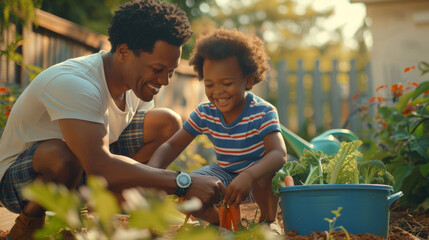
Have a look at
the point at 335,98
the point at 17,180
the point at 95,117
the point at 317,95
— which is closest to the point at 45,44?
the point at 17,180

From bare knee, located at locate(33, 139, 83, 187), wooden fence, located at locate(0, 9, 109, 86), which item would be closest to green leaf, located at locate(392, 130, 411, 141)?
bare knee, located at locate(33, 139, 83, 187)

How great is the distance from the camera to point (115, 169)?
1950 millimetres

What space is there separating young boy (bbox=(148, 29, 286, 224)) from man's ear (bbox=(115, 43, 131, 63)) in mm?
469

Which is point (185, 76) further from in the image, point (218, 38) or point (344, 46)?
point (344, 46)

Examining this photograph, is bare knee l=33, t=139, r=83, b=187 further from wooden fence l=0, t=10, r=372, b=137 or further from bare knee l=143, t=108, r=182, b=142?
wooden fence l=0, t=10, r=372, b=137

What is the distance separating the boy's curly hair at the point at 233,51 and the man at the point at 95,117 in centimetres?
26

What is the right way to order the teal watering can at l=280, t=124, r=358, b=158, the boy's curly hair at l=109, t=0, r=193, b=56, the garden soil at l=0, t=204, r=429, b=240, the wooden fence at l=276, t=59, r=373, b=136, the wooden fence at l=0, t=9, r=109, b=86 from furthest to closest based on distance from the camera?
the wooden fence at l=276, t=59, r=373, b=136 → the wooden fence at l=0, t=9, r=109, b=86 → the teal watering can at l=280, t=124, r=358, b=158 → the boy's curly hair at l=109, t=0, r=193, b=56 → the garden soil at l=0, t=204, r=429, b=240

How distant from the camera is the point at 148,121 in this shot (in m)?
2.84

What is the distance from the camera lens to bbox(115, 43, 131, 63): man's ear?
7.96 ft

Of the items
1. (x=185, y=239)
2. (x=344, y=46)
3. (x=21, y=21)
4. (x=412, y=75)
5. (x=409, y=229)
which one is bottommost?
(x=409, y=229)

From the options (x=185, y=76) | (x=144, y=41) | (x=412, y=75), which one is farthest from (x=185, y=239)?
(x=185, y=76)

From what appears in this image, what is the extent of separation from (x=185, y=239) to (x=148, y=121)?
224 centimetres

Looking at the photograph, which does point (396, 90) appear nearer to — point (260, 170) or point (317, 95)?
point (260, 170)

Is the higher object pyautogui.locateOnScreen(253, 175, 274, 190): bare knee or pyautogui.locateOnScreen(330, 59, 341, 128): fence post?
pyautogui.locateOnScreen(330, 59, 341, 128): fence post
